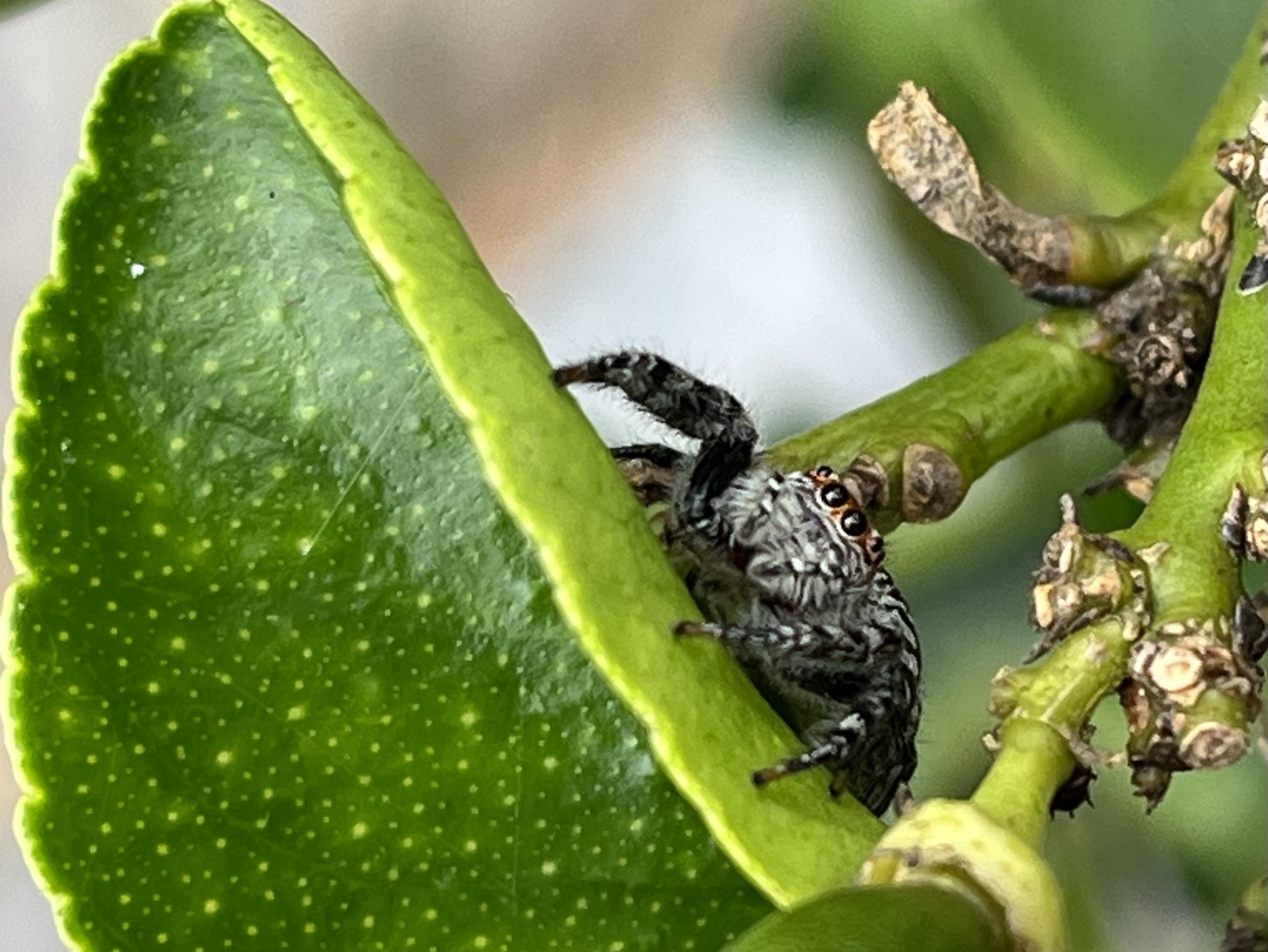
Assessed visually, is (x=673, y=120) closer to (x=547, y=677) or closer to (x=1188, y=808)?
(x=1188, y=808)

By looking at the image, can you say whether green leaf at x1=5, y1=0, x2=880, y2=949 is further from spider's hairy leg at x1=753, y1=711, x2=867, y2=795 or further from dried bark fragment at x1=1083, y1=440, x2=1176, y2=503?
dried bark fragment at x1=1083, y1=440, x2=1176, y2=503

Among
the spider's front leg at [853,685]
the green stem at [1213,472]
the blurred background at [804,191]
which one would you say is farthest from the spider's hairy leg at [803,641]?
the blurred background at [804,191]

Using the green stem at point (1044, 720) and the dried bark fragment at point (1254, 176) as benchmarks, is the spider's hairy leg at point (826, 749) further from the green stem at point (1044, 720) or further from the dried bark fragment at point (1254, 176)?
the dried bark fragment at point (1254, 176)

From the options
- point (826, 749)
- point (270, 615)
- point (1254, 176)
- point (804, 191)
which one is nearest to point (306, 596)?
point (270, 615)

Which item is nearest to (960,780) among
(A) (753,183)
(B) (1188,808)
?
(B) (1188,808)

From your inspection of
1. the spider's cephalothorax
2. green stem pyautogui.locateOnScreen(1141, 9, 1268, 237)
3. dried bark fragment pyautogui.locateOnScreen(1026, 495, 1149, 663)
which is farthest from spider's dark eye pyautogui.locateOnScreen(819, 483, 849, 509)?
green stem pyautogui.locateOnScreen(1141, 9, 1268, 237)

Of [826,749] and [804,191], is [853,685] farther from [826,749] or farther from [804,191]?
[804,191]
